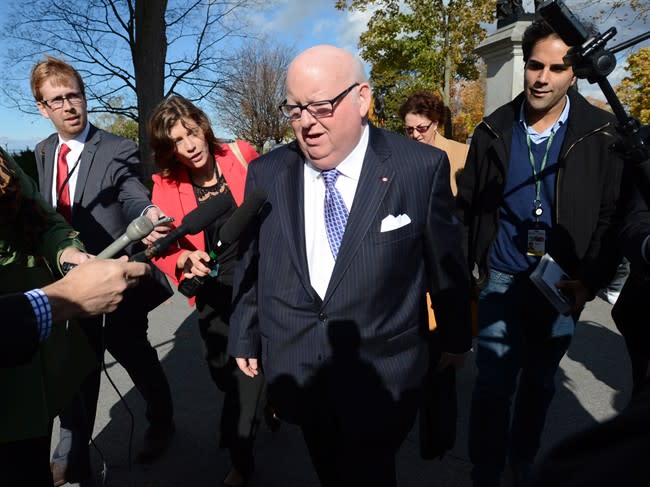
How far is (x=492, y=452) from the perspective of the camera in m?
2.50

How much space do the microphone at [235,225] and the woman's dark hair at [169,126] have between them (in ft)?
3.74

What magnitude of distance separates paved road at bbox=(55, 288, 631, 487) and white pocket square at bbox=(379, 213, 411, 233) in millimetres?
1798

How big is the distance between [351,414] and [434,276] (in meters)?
0.65

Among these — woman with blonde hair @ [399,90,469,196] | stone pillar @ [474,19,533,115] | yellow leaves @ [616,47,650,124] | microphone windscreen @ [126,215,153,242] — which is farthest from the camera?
yellow leaves @ [616,47,650,124]

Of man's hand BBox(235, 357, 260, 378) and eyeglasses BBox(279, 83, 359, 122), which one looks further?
man's hand BBox(235, 357, 260, 378)

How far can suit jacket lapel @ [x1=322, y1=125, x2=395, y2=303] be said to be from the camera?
1.81m

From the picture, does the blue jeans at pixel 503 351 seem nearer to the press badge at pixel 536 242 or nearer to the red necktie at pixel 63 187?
the press badge at pixel 536 242

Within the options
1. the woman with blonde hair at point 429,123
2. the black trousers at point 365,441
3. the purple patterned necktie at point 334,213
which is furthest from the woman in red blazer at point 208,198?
the woman with blonde hair at point 429,123

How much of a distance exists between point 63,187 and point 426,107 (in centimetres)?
276

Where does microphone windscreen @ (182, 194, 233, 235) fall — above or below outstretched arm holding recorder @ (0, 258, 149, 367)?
above

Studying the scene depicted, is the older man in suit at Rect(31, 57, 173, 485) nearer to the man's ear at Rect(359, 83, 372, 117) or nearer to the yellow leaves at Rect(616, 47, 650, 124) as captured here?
the man's ear at Rect(359, 83, 372, 117)

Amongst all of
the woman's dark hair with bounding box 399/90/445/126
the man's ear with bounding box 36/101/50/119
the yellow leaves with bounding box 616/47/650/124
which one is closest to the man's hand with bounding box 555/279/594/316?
the woman's dark hair with bounding box 399/90/445/126

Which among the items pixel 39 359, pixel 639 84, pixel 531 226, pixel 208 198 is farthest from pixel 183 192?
pixel 639 84

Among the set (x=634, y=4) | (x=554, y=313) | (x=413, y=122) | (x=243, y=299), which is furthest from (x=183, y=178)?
(x=634, y=4)
